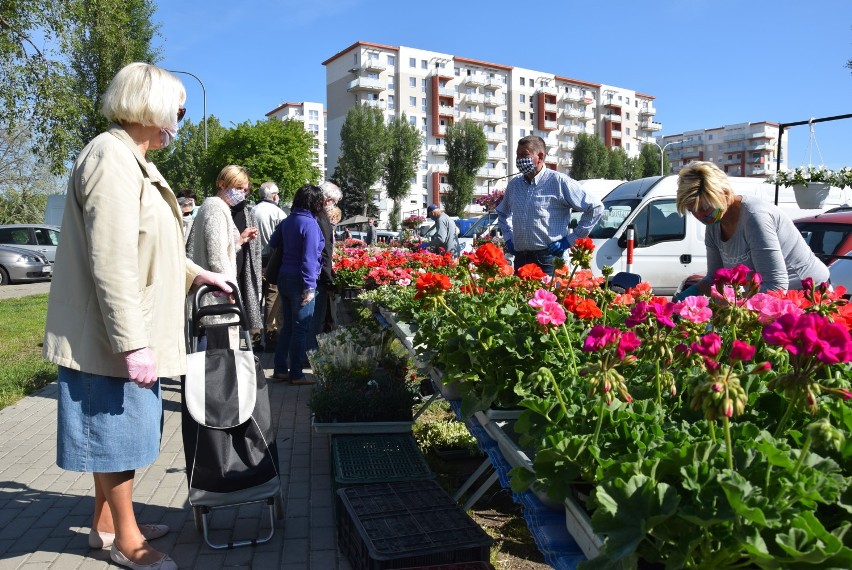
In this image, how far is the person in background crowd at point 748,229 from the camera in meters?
3.65

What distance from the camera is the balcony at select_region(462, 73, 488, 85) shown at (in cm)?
8962

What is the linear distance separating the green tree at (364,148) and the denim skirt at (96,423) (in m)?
66.3

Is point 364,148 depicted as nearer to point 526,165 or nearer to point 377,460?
point 526,165

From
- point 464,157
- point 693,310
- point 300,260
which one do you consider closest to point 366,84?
point 464,157

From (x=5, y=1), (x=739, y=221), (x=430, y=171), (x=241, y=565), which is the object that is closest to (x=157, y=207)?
(x=241, y=565)

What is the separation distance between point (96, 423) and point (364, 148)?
6720 cm

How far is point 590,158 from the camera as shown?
8225 cm

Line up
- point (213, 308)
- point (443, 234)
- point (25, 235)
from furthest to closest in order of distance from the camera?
1. point (25, 235)
2. point (443, 234)
3. point (213, 308)

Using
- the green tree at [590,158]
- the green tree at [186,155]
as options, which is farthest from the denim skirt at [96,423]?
the green tree at [590,158]

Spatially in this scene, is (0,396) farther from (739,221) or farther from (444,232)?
(444,232)

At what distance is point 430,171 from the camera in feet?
287

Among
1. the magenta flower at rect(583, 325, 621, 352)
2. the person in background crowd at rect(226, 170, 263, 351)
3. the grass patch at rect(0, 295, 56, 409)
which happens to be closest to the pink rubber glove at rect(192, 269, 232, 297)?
the magenta flower at rect(583, 325, 621, 352)

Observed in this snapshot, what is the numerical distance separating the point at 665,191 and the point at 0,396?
9764mm

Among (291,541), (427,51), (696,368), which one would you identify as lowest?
(291,541)
